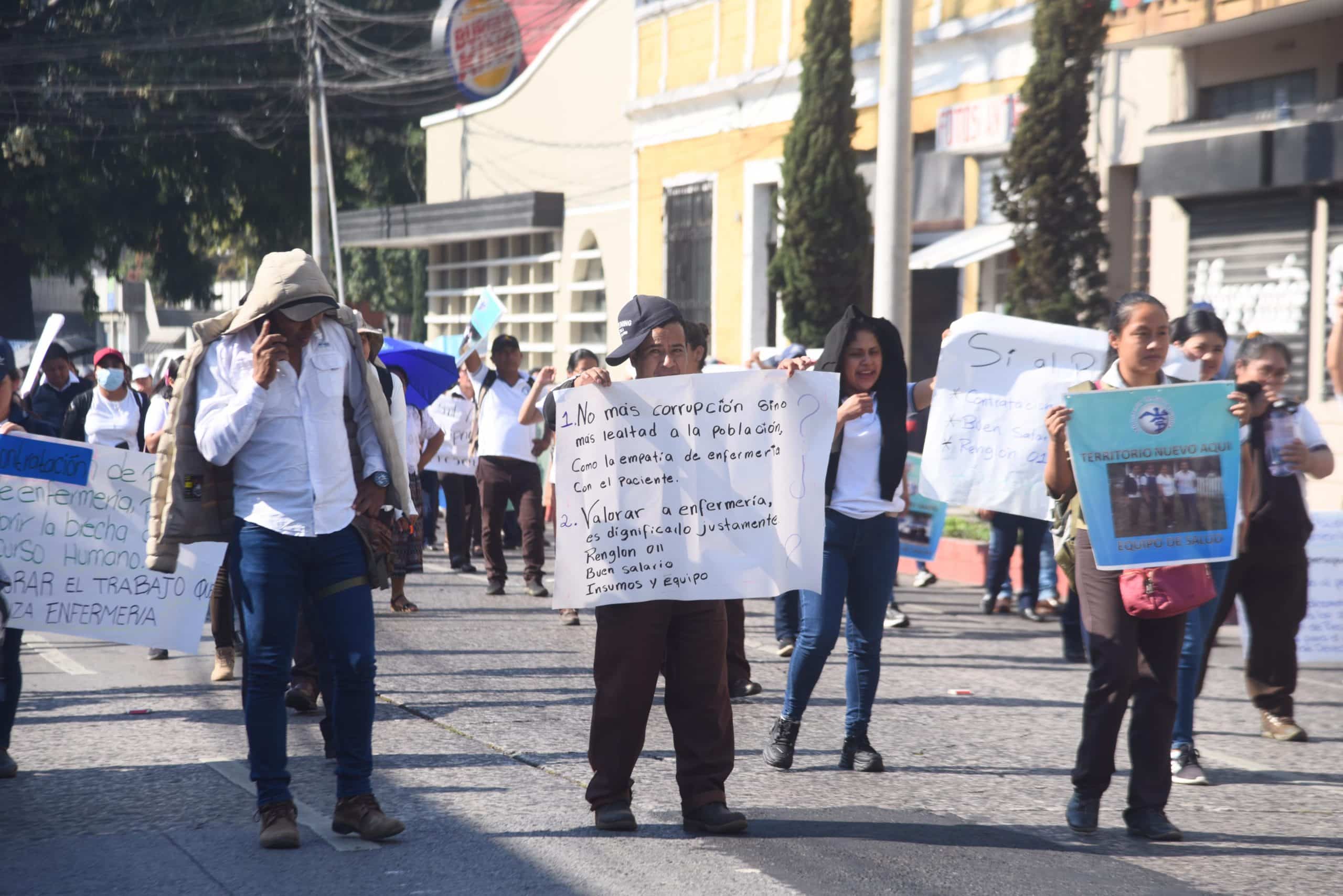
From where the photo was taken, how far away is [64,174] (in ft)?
123

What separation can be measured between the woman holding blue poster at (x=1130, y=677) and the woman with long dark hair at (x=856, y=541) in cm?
102

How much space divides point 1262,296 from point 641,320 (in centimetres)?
1183

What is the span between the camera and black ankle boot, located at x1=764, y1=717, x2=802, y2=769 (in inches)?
249

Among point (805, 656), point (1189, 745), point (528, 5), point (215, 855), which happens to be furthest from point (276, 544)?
point (528, 5)

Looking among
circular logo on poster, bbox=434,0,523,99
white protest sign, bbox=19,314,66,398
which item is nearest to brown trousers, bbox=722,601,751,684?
white protest sign, bbox=19,314,66,398

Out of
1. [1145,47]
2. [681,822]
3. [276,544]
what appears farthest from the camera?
[1145,47]

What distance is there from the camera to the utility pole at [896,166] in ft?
46.2

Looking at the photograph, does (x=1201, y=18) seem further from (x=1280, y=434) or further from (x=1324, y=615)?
(x=1280, y=434)

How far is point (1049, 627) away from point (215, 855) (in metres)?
6.86

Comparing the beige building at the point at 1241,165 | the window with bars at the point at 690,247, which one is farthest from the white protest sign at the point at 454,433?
the window with bars at the point at 690,247

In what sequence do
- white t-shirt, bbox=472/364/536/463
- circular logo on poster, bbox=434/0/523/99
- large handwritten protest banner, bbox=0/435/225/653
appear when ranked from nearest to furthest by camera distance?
large handwritten protest banner, bbox=0/435/225/653 < white t-shirt, bbox=472/364/536/463 < circular logo on poster, bbox=434/0/523/99

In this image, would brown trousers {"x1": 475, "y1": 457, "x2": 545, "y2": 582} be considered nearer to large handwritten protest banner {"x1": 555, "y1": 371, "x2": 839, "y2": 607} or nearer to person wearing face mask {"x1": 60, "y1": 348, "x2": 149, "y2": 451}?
person wearing face mask {"x1": 60, "y1": 348, "x2": 149, "y2": 451}

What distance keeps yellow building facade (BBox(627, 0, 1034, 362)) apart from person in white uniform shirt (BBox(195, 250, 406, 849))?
1408cm

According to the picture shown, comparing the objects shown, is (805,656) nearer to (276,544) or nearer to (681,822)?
(681,822)
